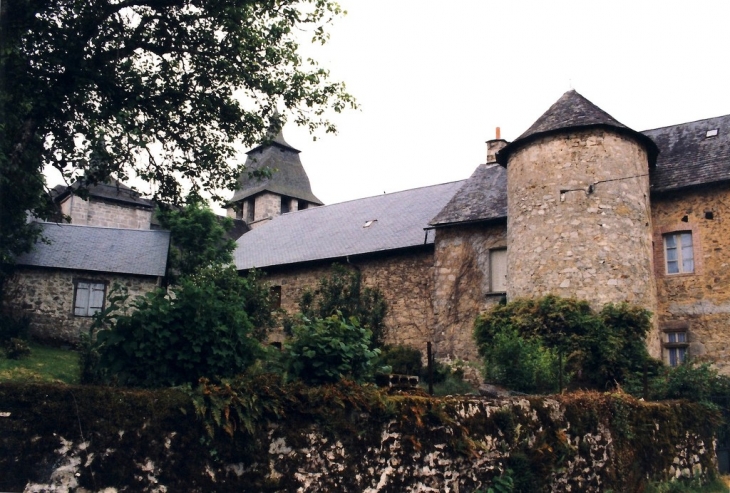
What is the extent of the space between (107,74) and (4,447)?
7614 mm

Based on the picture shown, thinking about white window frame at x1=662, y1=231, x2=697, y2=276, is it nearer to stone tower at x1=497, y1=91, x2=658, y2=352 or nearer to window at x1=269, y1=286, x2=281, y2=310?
stone tower at x1=497, y1=91, x2=658, y2=352

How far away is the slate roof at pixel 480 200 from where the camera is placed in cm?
2216

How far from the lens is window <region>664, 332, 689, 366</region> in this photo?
18.9 m

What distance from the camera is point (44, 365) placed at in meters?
18.5

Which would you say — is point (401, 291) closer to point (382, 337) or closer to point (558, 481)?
point (382, 337)

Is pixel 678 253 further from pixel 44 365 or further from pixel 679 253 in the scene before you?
pixel 44 365

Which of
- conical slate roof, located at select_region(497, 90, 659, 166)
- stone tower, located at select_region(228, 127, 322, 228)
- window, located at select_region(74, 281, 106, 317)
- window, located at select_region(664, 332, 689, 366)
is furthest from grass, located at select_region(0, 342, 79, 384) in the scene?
stone tower, located at select_region(228, 127, 322, 228)

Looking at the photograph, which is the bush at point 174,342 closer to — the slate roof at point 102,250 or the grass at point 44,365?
the grass at point 44,365

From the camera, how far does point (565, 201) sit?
18.6 m

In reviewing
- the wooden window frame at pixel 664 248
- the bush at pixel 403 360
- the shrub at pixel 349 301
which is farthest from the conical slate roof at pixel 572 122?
the shrub at pixel 349 301

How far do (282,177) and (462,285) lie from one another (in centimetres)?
2731

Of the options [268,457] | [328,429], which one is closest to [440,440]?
[328,429]

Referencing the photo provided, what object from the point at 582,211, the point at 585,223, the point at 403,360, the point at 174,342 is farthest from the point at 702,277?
the point at 174,342

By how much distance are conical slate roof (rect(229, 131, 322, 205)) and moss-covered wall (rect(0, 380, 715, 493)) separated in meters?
36.9
